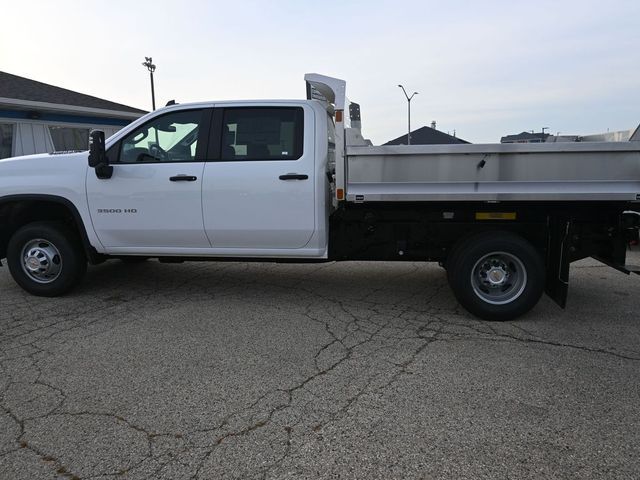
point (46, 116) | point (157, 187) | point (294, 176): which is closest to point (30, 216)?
point (157, 187)

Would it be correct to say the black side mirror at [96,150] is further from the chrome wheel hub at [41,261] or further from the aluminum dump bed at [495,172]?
the aluminum dump bed at [495,172]

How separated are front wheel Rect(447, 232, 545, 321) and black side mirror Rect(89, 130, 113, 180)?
11.7 ft

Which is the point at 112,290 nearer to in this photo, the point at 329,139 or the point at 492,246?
the point at 329,139

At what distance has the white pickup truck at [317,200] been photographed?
13.8 ft

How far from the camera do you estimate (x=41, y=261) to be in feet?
17.2

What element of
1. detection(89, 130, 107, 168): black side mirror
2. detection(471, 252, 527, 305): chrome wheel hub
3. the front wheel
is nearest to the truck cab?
detection(89, 130, 107, 168): black side mirror

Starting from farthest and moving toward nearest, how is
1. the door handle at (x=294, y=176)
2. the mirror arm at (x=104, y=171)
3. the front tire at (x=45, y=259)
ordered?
the front tire at (x=45, y=259)
the mirror arm at (x=104, y=171)
the door handle at (x=294, y=176)

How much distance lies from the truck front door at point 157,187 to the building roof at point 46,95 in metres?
12.2

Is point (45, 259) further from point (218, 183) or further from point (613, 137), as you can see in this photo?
point (613, 137)

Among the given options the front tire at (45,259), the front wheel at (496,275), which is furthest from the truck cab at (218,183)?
the front wheel at (496,275)

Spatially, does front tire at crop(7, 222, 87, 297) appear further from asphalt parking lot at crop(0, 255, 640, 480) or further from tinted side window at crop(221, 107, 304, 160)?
tinted side window at crop(221, 107, 304, 160)

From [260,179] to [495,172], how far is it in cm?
217

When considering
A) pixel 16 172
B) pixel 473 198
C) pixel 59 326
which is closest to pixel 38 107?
pixel 16 172

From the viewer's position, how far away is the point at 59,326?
4.46 metres
